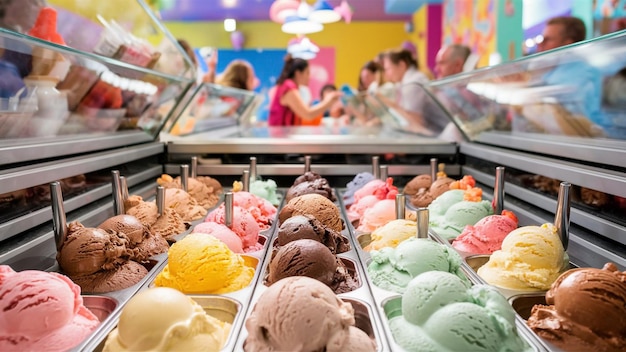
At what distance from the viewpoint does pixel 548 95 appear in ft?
8.23

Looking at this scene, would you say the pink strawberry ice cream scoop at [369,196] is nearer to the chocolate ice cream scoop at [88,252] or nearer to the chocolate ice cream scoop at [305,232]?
the chocolate ice cream scoop at [305,232]

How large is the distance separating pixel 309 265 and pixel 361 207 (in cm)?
106

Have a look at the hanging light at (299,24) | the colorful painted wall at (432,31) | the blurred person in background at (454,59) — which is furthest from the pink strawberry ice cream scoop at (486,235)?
the colorful painted wall at (432,31)

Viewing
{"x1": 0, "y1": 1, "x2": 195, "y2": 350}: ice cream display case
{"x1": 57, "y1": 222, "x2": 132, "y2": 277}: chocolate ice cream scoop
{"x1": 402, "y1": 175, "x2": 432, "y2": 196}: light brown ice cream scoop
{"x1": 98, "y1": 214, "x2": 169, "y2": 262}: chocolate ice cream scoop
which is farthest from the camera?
{"x1": 402, "y1": 175, "x2": 432, "y2": 196}: light brown ice cream scoop

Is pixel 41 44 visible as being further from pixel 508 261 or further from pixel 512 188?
pixel 512 188

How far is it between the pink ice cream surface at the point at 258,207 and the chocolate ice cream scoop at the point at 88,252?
29.1 inches

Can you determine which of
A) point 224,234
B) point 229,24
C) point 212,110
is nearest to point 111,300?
point 224,234

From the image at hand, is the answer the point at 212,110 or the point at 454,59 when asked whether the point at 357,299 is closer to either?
the point at 212,110

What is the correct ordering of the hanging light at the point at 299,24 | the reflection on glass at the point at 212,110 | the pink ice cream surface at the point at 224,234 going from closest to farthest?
1. the pink ice cream surface at the point at 224,234
2. the reflection on glass at the point at 212,110
3. the hanging light at the point at 299,24

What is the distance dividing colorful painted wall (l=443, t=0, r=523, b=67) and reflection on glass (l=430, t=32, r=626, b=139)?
17.9 feet

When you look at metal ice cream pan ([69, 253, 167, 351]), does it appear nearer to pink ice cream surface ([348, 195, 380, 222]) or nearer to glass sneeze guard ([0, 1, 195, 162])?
glass sneeze guard ([0, 1, 195, 162])

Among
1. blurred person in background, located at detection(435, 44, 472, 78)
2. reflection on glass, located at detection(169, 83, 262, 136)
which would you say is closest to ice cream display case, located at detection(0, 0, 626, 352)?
reflection on glass, located at detection(169, 83, 262, 136)

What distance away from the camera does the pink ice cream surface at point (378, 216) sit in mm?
2309

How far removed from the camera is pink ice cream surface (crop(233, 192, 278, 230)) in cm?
233
